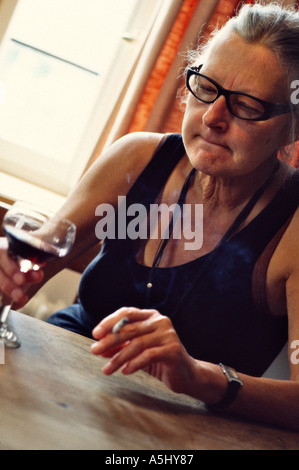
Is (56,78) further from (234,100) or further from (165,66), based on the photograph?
(234,100)

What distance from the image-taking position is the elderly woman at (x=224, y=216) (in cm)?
132

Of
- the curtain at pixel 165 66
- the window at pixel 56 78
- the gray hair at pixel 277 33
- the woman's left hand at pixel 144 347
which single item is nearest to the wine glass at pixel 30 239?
the woman's left hand at pixel 144 347

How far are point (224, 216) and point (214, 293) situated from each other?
0.24m

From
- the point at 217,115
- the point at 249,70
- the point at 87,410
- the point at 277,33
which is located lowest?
the point at 87,410

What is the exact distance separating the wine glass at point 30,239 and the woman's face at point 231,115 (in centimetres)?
50

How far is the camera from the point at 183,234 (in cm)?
154

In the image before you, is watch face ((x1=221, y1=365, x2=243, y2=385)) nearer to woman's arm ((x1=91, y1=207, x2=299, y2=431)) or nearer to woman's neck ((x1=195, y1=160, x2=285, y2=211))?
woman's arm ((x1=91, y1=207, x2=299, y2=431))

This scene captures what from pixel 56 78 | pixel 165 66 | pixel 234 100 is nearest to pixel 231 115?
pixel 234 100

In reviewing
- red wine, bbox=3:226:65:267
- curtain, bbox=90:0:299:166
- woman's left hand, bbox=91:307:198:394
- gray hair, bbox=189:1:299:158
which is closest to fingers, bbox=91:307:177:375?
woman's left hand, bbox=91:307:198:394

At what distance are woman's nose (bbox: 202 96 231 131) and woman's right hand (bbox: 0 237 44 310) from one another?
Result: 23.9 inches

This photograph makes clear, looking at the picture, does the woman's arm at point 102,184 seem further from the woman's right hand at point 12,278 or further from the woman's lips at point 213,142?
the woman's right hand at point 12,278

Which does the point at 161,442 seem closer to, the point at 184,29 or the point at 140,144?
the point at 140,144

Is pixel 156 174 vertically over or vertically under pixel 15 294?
over

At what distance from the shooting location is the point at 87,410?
838 mm
